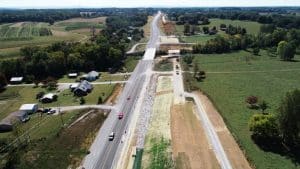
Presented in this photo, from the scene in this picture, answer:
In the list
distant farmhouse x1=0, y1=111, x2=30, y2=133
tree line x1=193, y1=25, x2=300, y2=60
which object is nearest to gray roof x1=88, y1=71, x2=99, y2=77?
distant farmhouse x1=0, y1=111, x2=30, y2=133

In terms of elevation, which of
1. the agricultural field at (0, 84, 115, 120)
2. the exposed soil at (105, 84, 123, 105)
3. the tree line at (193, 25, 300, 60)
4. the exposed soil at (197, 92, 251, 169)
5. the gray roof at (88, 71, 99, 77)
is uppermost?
the tree line at (193, 25, 300, 60)

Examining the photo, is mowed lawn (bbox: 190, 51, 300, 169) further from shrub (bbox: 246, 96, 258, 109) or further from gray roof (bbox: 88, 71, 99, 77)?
gray roof (bbox: 88, 71, 99, 77)

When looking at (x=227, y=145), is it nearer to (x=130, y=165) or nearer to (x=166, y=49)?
(x=130, y=165)

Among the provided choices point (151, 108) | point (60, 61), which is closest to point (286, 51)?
point (151, 108)

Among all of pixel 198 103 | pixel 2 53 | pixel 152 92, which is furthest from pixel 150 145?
pixel 2 53

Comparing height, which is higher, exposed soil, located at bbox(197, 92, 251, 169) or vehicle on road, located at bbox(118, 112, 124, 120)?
exposed soil, located at bbox(197, 92, 251, 169)

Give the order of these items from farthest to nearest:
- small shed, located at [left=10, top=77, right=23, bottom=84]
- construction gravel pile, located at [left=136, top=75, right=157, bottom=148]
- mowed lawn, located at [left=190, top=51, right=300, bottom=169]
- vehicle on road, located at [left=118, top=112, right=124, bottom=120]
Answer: small shed, located at [left=10, top=77, right=23, bottom=84], vehicle on road, located at [left=118, top=112, right=124, bottom=120], construction gravel pile, located at [left=136, top=75, right=157, bottom=148], mowed lawn, located at [left=190, top=51, right=300, bottom=169]
